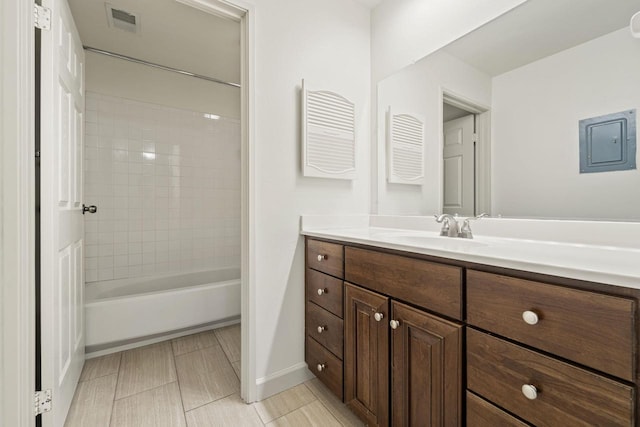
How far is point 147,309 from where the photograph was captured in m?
1.93

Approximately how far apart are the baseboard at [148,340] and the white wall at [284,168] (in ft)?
3.19

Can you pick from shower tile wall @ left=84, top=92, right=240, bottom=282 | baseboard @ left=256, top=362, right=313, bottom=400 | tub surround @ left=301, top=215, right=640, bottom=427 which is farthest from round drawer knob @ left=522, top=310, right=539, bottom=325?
shower tile wall @ left=84, top=92, right=240, bottom=282

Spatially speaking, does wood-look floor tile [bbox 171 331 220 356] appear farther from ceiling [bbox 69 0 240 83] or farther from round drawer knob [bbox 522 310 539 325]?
ceiling [bbox 69 0 240 83]

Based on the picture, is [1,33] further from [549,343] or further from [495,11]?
[495,11]

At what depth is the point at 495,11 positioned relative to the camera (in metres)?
1.30

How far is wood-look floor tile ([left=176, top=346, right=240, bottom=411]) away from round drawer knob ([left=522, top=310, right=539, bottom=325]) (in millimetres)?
1488

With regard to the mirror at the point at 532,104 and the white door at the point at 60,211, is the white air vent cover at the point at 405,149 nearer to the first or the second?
the mirror at the point at 532,104

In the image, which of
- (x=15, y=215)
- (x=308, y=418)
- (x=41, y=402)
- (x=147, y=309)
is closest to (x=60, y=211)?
(x=15, y=215)

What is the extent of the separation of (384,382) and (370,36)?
6.85 ft

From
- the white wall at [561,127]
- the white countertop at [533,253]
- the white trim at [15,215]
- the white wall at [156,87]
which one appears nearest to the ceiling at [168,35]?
the white wall at [156,87]

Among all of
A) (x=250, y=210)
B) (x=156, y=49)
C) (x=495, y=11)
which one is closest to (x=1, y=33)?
(x=250, y=210)

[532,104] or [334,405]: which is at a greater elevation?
[532,104]

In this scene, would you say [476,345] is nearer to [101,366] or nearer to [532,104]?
[532,104]

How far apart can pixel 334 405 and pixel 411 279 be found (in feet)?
3.01
